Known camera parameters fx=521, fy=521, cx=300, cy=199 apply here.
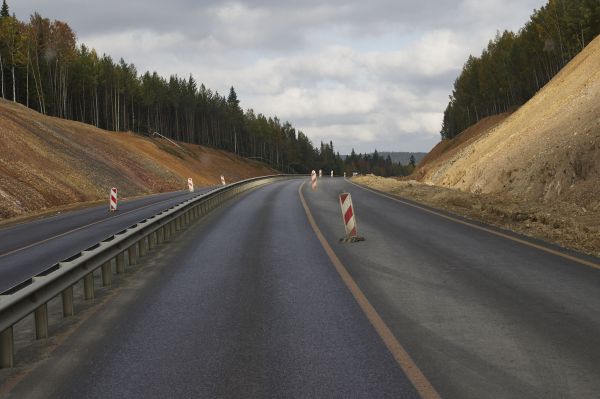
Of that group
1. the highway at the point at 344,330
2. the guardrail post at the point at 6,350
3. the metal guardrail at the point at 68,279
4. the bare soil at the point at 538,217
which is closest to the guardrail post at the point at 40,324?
the metal guardrail at the point at 68,279

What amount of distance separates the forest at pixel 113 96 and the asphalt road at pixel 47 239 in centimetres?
5030

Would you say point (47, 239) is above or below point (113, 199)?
below

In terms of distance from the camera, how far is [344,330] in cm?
543

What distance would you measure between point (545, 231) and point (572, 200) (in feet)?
17.0

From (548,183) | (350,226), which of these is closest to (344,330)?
(350,226)

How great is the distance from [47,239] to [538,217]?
1356cm

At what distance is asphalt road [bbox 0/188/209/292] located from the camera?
10.2 metres

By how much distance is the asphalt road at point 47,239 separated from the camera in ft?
33.4

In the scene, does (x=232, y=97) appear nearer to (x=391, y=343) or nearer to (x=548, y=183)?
(x=548, y=183)

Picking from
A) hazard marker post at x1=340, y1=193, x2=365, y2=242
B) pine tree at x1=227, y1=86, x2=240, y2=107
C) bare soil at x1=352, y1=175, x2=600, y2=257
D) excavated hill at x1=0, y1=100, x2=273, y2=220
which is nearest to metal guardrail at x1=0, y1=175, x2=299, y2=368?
hazard marker post at x1=340, y1=193, x2=365, y2=242

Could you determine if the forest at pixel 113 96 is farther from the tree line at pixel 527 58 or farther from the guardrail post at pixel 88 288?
the guardrail post at pixel 88 288

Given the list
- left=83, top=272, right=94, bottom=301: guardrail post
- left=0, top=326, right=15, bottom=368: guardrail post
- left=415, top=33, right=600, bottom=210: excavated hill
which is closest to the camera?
left=0, top=326, right=15, bottom=368: guardrail post

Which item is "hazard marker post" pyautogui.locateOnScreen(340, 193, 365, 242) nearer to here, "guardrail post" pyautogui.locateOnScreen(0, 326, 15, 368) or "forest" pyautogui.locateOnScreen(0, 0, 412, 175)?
"guardrail post" pyautogui.locateOnScreen(0, 326, 15, 368)

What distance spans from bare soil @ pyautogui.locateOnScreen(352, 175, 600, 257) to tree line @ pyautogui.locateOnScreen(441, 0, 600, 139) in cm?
5308
